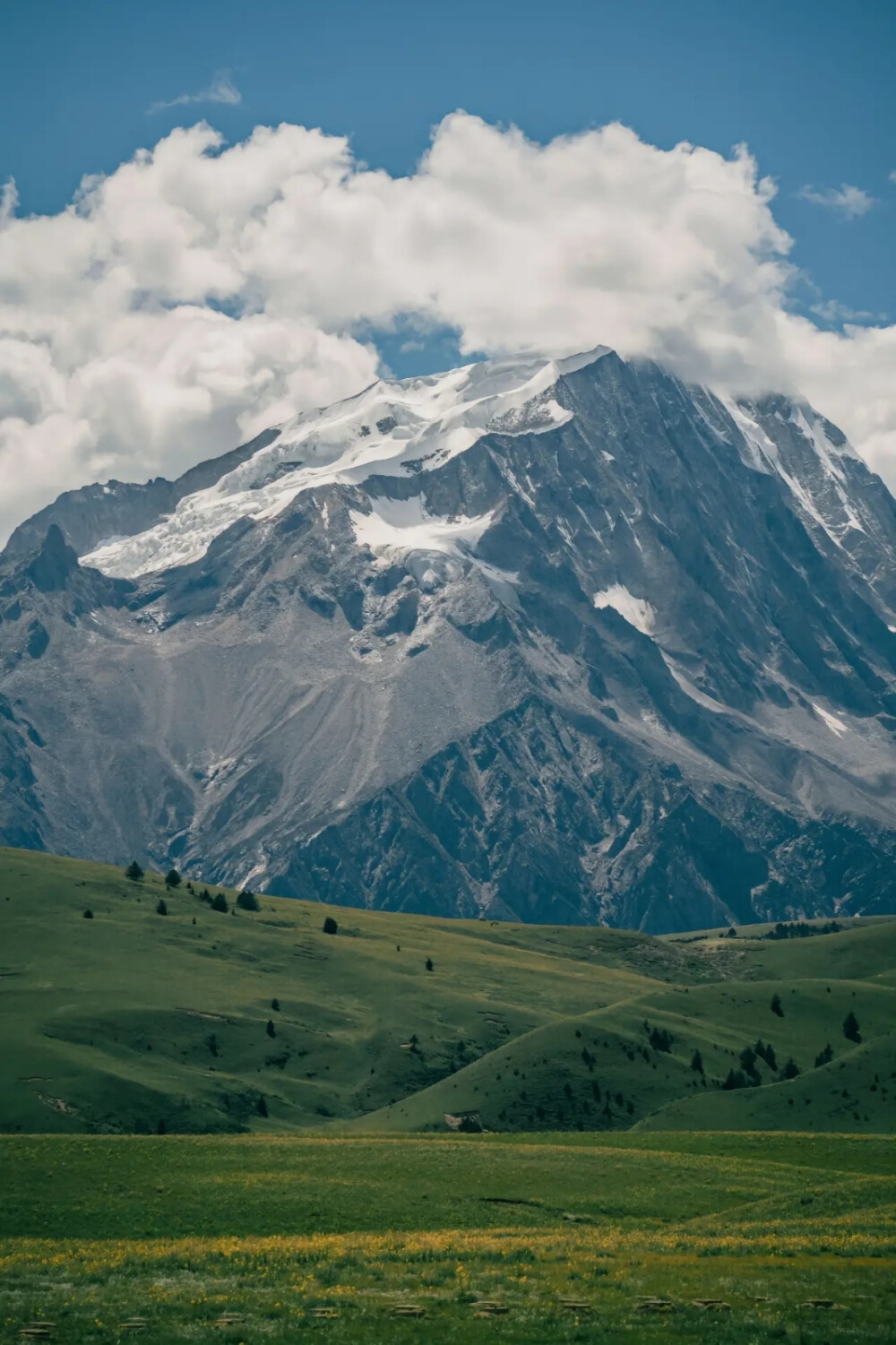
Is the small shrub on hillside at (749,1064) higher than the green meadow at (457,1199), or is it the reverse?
the small shrub on hillside at (749,1064)

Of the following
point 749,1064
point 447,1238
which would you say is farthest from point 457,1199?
point 749,1064

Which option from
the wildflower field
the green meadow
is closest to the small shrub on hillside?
the green meadow

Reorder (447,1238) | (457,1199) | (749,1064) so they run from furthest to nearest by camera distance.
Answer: (749,1064), (457,1199), (447,1238)

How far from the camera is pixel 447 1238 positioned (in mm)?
69688

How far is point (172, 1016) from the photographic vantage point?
631 ft

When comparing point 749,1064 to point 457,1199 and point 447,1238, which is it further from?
point 447,1238

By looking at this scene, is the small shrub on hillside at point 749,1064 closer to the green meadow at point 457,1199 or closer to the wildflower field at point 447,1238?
the green meadow at point 457,1199

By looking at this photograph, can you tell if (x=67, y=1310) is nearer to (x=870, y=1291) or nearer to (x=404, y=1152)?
(x=870, y=1291)

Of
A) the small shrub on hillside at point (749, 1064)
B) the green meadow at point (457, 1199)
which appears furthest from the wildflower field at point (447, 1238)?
the small shrub on hillside at point (749, 1064)

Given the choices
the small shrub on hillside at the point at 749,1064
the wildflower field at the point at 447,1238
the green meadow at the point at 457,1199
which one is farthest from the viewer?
the small shrub on hillside at the point at 749,1064

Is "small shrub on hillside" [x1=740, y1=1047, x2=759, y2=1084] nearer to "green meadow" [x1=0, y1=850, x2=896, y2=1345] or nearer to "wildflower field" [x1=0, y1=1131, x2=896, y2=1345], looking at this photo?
"green meadow" [x1=0, y1=850, x2=896, y2=1345]

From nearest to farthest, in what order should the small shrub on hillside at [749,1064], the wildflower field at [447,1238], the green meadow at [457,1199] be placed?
1. the wildflower field at [447,1238]
2. the green meadow at [457,1199]
3. the small shrub on hillside at [749,1064]

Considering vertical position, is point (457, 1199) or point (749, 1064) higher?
point (749, 1064)

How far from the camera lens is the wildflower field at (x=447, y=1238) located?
49.4 m
